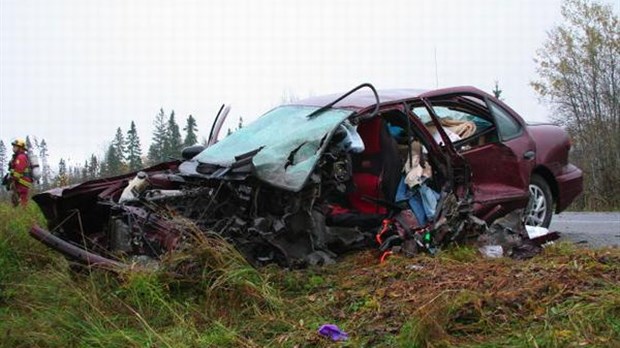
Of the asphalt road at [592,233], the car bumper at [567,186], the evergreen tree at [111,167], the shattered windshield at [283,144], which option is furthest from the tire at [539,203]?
the evergreen tree at [111,167]

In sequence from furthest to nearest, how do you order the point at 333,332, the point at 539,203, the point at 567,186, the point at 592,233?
the point at 592,233 < the point at 567,186 < the point at 539,203 < the point at 333,332

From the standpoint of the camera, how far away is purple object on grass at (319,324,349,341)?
3.00 meters

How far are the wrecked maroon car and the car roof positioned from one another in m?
0.02

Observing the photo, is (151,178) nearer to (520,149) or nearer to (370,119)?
(370,119)

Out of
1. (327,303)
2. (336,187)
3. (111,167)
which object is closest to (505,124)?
(336,187)

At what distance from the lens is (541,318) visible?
2.80m

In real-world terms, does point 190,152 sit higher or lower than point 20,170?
higher

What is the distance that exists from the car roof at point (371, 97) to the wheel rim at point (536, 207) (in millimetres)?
1100

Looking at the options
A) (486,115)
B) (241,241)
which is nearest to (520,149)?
(486,115)

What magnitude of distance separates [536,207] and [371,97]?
1998 millimetres

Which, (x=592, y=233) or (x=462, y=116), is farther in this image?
Answer: (x=592, y=233)

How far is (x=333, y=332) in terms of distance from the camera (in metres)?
3.04

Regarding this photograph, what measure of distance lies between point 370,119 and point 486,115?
1474mm

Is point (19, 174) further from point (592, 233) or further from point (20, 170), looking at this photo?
point (592, 233)
